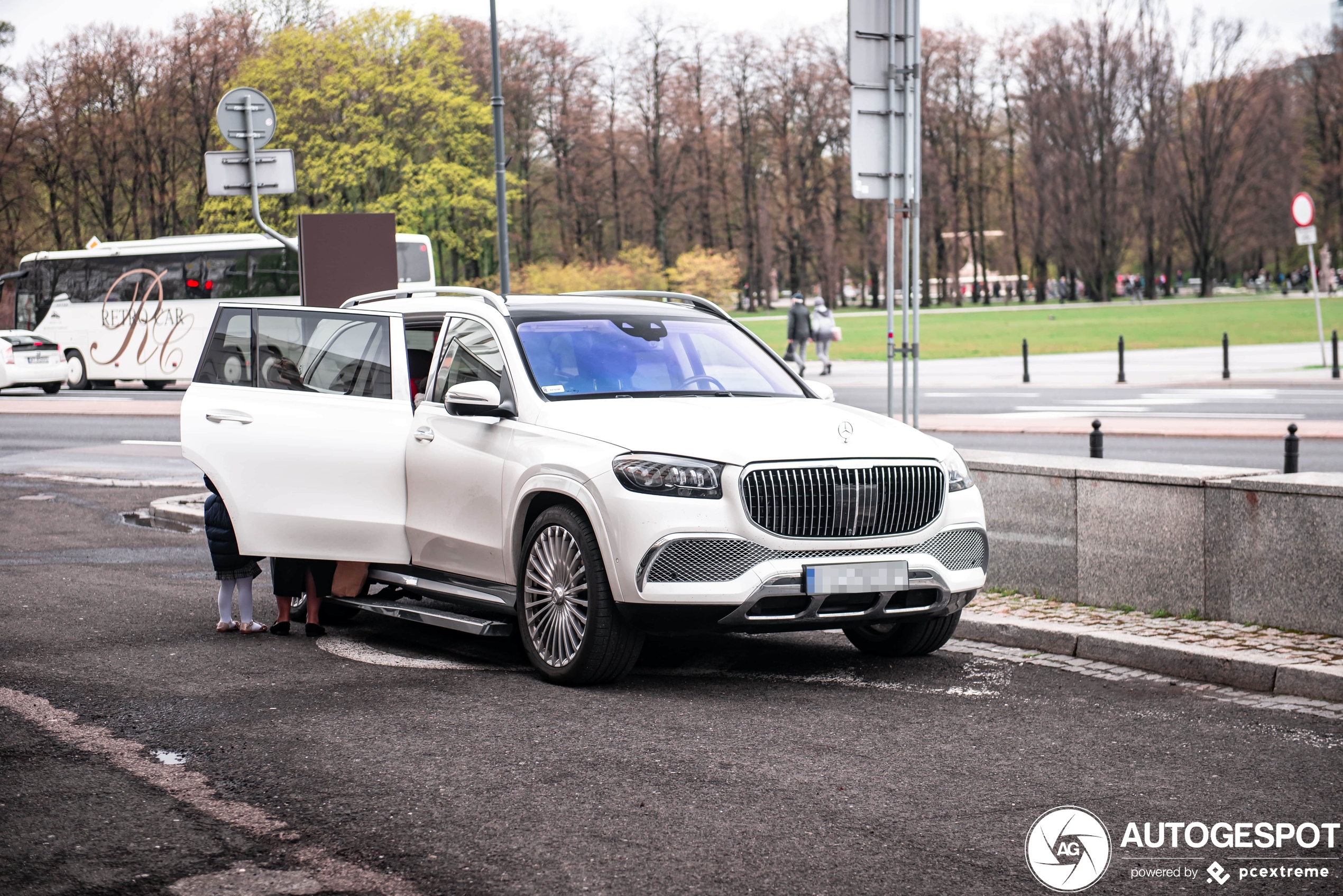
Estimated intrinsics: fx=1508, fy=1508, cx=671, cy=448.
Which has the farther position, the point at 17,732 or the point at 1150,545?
the point at 1150,545

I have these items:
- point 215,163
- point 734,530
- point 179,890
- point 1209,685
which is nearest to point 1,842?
point 179,890

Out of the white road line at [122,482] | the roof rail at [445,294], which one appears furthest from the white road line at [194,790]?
the white road line at [122,482]

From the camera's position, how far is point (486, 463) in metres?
7.12

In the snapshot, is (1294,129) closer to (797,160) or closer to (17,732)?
(797,160)

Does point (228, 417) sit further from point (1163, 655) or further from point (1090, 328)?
point (1090, 328)

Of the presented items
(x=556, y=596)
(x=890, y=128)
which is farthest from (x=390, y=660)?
(x=890, y=128)

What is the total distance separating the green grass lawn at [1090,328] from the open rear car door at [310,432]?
3417 centimetres

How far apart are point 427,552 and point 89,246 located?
34.2 m

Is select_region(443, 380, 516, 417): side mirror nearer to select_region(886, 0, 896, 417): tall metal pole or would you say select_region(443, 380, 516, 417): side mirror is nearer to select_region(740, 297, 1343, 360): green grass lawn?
select_region(886, 0, 896, 417): tall metal pole

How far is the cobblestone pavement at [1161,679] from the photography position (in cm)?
622

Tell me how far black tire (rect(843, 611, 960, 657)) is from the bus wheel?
3466cm

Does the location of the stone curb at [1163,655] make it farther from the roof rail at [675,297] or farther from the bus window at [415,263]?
the bus window at [415,263]

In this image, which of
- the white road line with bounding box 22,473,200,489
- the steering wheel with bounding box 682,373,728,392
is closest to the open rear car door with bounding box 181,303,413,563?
the steering wheel with bounding box 682,373,728,392

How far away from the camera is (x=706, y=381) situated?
7566 millimetres
